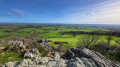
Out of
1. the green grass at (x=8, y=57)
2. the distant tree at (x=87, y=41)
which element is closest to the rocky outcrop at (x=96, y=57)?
the green grass at (x=8, y=57)

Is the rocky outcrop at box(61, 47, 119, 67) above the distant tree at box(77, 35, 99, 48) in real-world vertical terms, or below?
above

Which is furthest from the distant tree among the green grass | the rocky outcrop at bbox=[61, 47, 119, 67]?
the green grass

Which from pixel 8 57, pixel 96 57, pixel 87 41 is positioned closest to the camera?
pixel 96 57

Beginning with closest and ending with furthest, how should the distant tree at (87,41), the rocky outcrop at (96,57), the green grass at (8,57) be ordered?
the rocky outcrop at (96,57), the green grass at (8,57), the distant tree at (87,41)

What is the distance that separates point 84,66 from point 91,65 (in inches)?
41.2

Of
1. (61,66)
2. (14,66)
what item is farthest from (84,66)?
(14,66)

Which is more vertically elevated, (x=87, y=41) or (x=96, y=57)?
(x=96, y=57)

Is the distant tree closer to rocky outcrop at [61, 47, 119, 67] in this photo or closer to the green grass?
rocky outcrop at [61, 47, 119, 67]

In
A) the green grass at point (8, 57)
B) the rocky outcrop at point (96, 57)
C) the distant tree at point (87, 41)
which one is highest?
the rocky outcrop at point (96, 57)

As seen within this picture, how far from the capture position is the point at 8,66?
24.7 feet

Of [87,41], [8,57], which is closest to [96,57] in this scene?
[8,57]

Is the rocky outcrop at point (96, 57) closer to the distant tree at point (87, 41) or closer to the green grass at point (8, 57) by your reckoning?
the green grass at point (8, 57)

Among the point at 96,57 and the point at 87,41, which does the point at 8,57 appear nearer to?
the point at 96,57

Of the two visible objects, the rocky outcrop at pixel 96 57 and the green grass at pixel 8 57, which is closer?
the rocky outcrop at pixel 96 57
